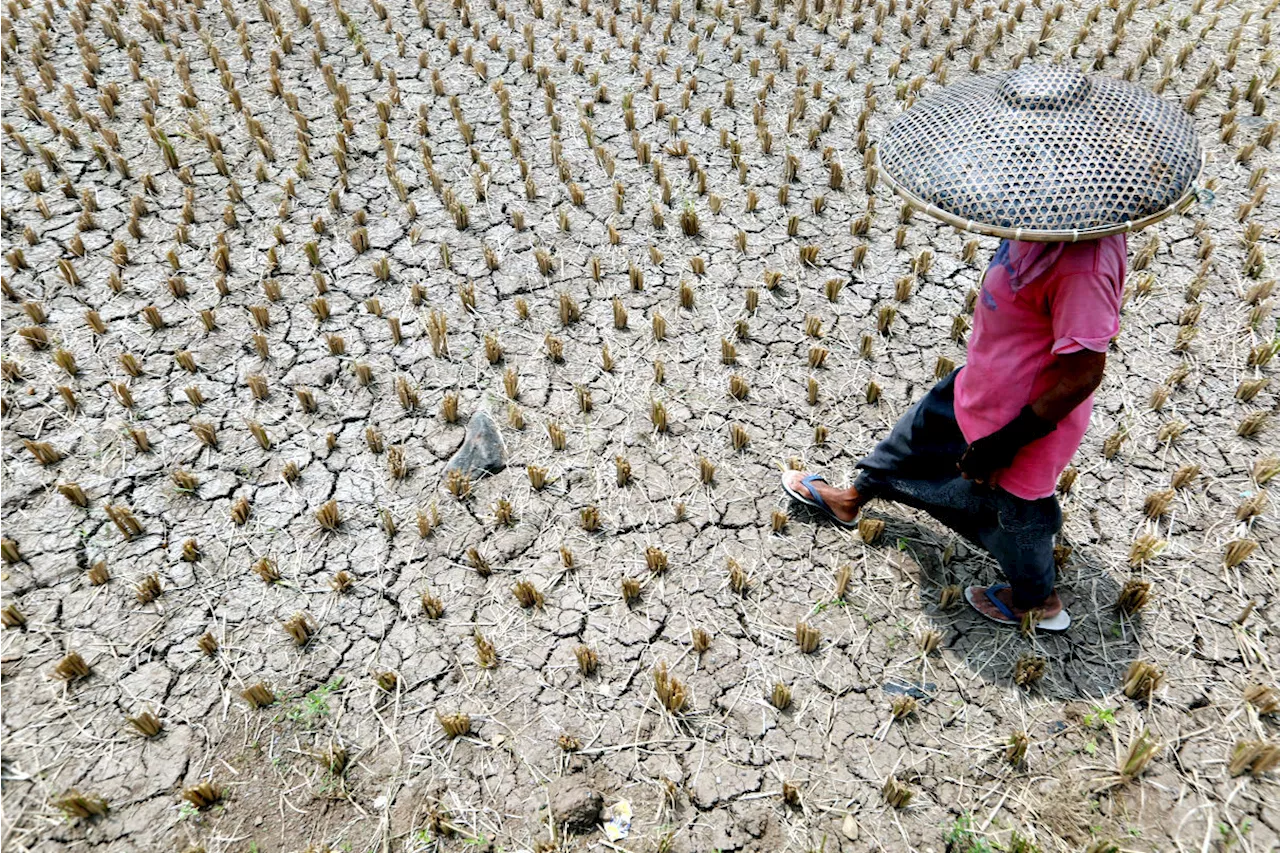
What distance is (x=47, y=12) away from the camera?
615cm

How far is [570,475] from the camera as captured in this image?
11.5 feet

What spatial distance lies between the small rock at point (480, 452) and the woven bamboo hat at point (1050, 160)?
76.2 inches

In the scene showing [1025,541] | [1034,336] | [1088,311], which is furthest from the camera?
[1025,541]

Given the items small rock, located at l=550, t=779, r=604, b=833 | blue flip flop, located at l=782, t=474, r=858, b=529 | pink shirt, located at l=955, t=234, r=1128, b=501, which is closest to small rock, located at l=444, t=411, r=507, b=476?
blue flip flop, located at l=782, t=474, r=858, b=529

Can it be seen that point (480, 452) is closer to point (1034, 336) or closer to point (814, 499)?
point (814, 499)

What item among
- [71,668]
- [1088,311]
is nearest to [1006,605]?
[1088,311]

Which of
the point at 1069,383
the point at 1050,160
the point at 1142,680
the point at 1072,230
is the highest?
the point at 1050,160

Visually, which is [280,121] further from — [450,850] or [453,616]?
[450,850]

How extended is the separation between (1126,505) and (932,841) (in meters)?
1.63

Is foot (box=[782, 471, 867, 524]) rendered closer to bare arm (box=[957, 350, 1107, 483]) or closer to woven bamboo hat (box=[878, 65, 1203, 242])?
bare arm (box=[957, 350, 1107, 483])

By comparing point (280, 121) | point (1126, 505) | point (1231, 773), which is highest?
point (280, 121)

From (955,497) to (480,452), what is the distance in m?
1.86

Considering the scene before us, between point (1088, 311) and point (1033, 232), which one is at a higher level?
point (1033, 232)

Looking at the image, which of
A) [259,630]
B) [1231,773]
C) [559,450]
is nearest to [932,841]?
[1231,773]
